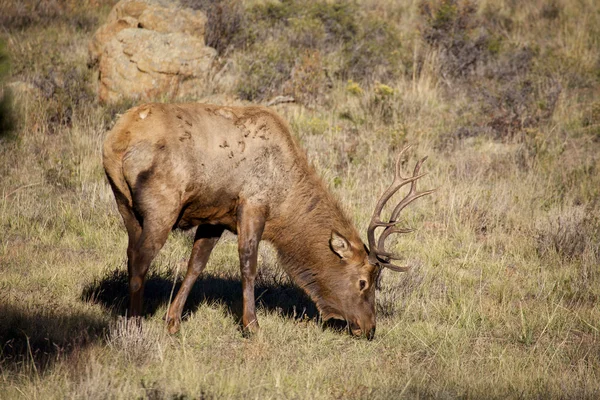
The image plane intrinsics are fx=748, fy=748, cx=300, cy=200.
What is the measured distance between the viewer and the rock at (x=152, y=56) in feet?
41.3

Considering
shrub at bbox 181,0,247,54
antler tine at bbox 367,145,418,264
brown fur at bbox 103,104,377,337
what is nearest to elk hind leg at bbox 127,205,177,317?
brown fur at bbox 103,104,377,337

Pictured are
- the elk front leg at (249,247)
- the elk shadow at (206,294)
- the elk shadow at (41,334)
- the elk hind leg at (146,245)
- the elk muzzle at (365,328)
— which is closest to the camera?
the elk shadow at (41,334)

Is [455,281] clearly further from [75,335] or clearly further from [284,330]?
[75,335]

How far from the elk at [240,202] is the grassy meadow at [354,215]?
0.43 m

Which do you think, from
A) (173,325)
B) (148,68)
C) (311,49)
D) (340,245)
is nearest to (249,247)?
(340,245)

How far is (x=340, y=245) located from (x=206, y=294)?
1567 mm

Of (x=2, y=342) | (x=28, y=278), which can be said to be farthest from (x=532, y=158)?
(x=2, y=342)

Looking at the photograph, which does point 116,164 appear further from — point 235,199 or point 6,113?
point 6,113

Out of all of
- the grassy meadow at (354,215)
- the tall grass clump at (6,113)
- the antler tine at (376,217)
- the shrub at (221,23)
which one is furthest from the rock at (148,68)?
the tall grass clump at (6,113)

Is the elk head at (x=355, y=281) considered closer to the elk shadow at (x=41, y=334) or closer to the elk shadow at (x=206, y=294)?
the elk shadow at (x=206, y=294)

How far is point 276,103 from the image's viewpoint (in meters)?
13.0

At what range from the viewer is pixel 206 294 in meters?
7.24

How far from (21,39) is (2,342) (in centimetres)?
1093

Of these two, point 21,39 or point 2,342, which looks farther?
point 21,39
